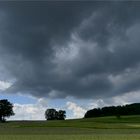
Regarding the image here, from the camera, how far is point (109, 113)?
199875mm

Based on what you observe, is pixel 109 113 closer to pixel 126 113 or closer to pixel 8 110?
pixel 126 113

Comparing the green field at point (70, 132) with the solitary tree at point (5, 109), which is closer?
the green field at point (70, 132)

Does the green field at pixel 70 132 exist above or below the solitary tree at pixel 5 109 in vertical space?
below

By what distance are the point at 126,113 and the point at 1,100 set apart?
60518 millimetres

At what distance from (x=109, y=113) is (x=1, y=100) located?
181ft

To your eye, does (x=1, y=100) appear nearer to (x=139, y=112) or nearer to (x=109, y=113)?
(x=109, y=113)

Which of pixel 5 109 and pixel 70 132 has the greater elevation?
pixel 5 109

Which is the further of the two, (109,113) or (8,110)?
(109,113)

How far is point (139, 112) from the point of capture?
194875 mm

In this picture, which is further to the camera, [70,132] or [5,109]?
[5,109]

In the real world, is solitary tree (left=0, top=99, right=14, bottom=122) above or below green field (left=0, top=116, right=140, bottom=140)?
above

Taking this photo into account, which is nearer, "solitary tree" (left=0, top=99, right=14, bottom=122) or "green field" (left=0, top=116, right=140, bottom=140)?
"green field" (left=0, top=116, right=140, bottom=140)

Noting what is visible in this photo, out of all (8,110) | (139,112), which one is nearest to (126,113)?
(139,112)

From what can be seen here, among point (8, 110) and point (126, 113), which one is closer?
point (8, 110)
